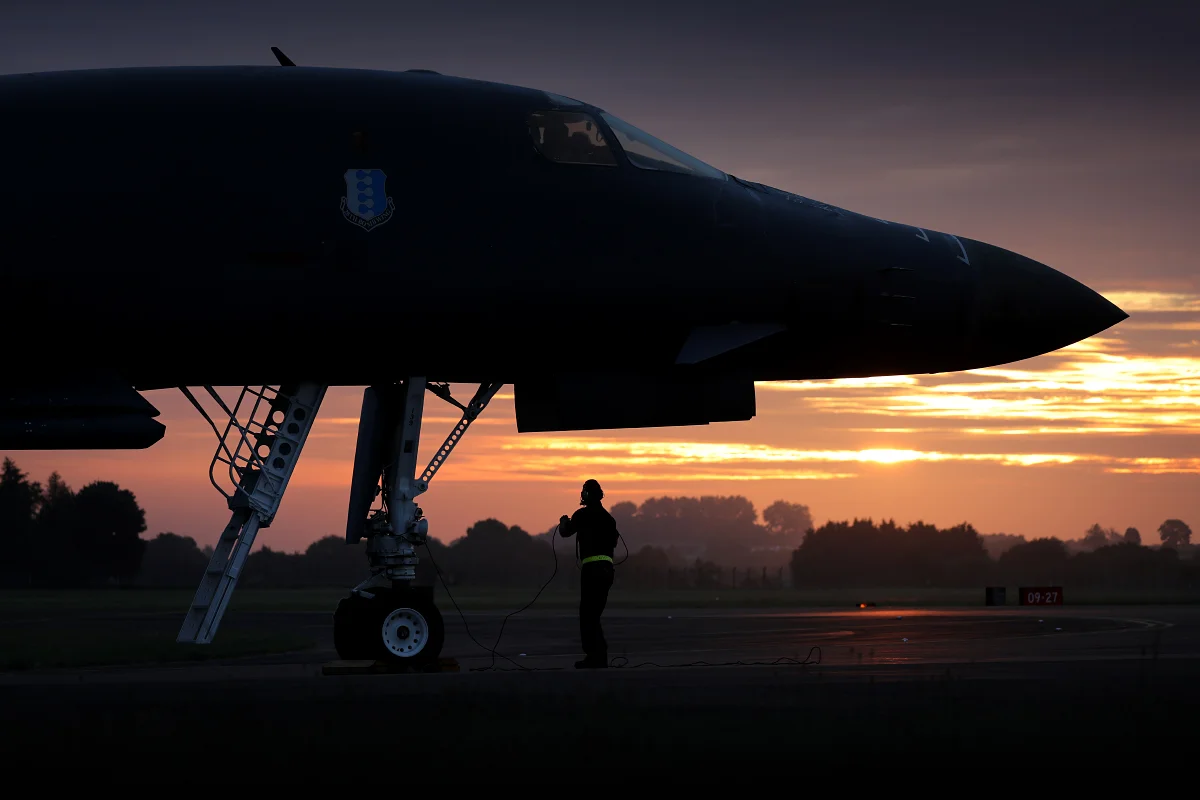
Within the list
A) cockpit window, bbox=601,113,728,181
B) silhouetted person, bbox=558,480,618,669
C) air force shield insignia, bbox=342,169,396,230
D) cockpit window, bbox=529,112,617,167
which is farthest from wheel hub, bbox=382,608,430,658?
cockpit window, bbox=601,113,728,181

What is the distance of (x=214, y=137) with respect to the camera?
13930 mm

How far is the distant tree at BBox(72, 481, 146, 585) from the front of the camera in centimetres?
8244

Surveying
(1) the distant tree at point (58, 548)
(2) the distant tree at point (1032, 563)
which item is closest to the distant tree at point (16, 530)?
(1) the distant tree at point (58, 548)

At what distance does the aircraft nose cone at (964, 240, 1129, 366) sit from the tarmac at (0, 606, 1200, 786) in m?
3.33

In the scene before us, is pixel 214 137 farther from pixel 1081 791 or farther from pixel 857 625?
pixel 857 625

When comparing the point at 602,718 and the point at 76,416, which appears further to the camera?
the point at 76,416

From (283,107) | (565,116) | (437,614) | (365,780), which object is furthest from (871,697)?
(283,107)

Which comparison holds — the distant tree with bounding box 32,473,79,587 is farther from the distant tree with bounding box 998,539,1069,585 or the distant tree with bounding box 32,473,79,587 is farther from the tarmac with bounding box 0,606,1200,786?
the tarmac with bounding box 0,606,1200,786

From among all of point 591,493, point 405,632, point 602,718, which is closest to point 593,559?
point 591,493

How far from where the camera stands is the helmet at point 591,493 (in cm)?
1534

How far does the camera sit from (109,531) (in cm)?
8356

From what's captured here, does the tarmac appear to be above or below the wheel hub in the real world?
below

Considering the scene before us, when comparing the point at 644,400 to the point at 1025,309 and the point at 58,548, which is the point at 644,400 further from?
the point at 58,548

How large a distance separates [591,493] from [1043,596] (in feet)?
89.6
